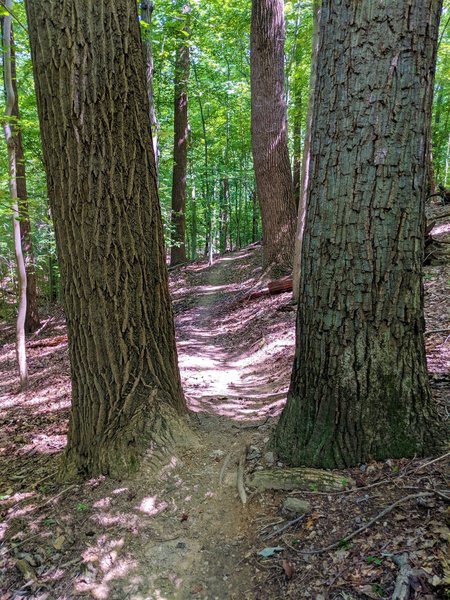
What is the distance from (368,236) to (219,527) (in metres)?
2.11

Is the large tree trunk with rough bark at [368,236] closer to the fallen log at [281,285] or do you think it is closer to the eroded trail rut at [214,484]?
the eroded trail rut at [214,484]

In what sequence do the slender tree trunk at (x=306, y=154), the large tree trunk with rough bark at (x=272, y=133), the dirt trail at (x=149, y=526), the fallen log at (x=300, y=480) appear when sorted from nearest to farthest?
the dirt trail at (x=149, y=526) → the fallen log at (x=300, y=480) → the slender tree trunk at (x=306, y=154) → the large tree trunk with rough bark at (x=272, y=133)

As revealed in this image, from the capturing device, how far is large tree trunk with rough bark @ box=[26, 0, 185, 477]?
2887mm

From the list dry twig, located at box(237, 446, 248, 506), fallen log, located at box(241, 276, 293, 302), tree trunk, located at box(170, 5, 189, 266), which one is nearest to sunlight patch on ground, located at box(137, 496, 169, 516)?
dry twig, located at box(237, 446, 248, 506)

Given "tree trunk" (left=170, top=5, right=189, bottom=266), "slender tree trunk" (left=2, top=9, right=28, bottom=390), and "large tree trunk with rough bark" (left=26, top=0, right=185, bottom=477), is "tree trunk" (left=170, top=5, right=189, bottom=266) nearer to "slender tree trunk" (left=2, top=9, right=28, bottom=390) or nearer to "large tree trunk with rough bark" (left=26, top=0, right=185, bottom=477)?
"slender tree trunk" (left=2, top=9, right=28, bottom=390)

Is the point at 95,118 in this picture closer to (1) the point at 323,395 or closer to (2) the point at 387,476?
(1) the point at 323,395

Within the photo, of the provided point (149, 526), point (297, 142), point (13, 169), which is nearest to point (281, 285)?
point (13, 169)

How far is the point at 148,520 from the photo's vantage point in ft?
9.02

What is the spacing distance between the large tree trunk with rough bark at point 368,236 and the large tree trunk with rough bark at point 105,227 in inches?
50.0

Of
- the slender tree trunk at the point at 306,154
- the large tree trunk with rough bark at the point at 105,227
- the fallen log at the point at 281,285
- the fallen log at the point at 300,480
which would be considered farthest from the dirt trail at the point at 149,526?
the fallen log at the point at 281,285

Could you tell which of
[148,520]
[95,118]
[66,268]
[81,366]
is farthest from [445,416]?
[95,118]

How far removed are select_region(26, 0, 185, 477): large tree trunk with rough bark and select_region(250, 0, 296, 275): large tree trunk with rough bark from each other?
244 inches

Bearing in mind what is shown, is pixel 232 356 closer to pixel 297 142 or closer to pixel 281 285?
pixel 281 285

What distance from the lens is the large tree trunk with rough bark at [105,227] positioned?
289cm
